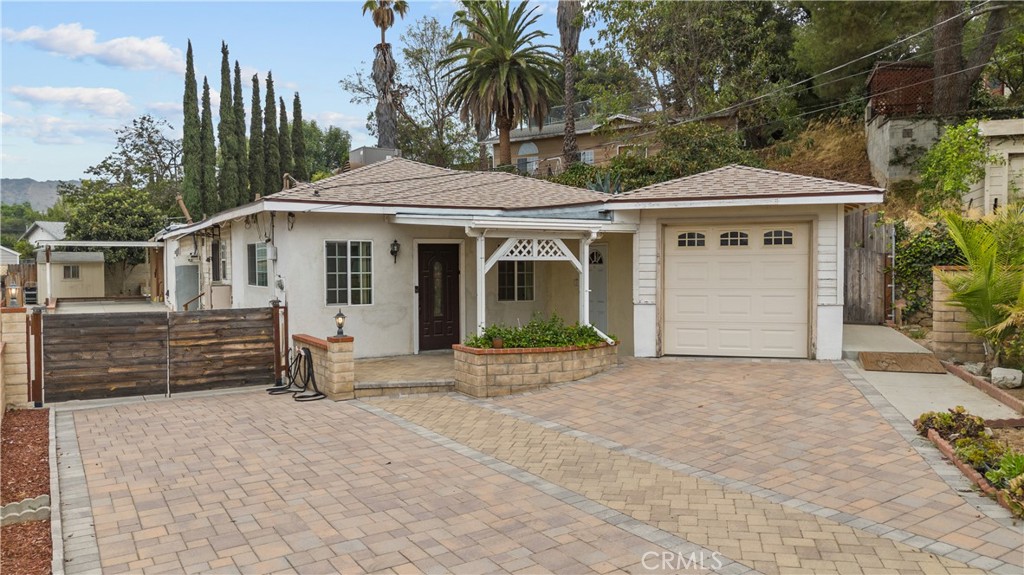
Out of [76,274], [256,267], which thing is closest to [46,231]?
[76,274]

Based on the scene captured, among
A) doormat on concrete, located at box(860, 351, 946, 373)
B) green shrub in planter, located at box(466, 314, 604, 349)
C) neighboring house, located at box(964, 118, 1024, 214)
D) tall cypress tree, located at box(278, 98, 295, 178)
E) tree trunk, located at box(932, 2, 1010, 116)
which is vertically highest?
tall cypress tree, located at box(278, 98, 295, 178)

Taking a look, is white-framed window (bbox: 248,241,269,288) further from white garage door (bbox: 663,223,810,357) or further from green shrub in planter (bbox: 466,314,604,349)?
white garage door (bbox: 663,223,810,357)

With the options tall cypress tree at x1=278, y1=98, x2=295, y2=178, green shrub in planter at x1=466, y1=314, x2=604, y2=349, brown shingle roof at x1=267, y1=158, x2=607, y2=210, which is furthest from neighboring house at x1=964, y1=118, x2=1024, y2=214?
tall cypress tree at x1=278, y1=98, x2=295, y2=178

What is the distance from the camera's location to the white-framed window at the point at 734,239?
36.5 feet

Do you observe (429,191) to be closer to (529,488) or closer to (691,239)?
(691,239)

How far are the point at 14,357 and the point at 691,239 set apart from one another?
9956 mm

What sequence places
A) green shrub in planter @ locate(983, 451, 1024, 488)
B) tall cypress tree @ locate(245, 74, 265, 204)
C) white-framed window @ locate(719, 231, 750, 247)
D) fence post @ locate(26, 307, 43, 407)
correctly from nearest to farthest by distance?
green shrub in planter @ locate(983, 451, 1024, 488) → fence post @ locate(26, 307, 43, 407) → white-framed window @ locate(719, 231, 750, 247) → tall cypress tree @ locate(245, 74, 265, 204)

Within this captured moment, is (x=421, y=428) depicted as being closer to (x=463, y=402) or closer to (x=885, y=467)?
(x=463, y=402)

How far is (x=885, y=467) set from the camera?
5.76m

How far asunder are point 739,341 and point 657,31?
55.6ft

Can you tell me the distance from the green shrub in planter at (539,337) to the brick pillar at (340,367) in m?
1.67

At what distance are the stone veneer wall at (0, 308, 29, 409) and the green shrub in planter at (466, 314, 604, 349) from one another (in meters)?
5.63

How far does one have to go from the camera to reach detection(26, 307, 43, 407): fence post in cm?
845

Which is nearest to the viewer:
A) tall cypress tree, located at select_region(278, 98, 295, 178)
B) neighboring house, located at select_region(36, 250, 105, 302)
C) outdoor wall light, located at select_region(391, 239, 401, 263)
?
outdoor wall light, located at select_region(391, 239, 401, 263)
